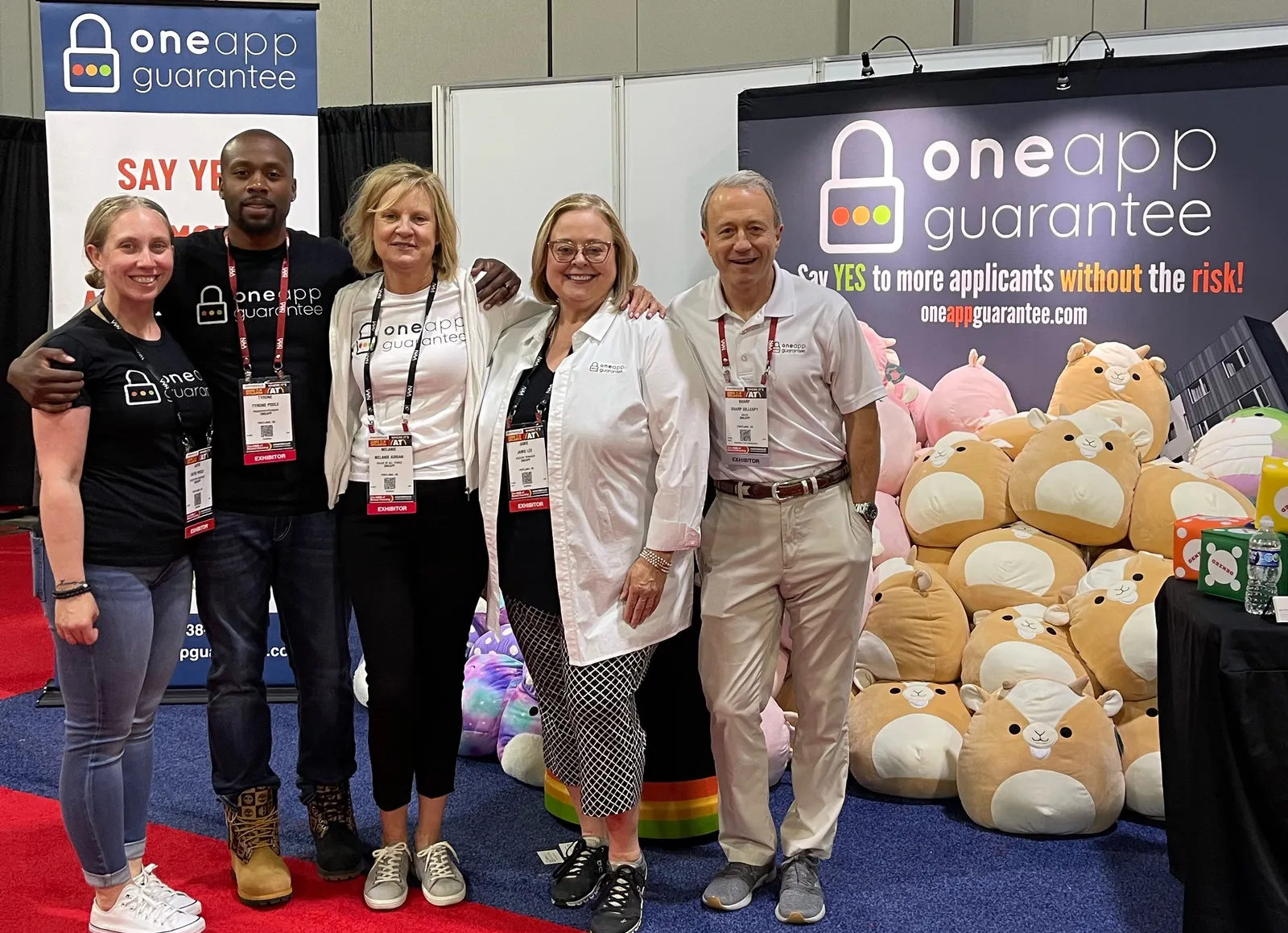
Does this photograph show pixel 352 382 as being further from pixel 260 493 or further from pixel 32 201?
pixel 32 201

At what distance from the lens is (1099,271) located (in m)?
3.80

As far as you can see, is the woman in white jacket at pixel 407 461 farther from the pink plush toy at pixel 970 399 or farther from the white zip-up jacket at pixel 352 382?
the pink plush toy at pixel 970 399

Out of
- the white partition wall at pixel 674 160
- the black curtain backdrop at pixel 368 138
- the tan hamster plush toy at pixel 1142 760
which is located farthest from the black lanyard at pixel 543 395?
the black curtain backdrop at pixel 368 138

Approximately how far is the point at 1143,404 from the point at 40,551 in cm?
378

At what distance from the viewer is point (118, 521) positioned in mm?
2205

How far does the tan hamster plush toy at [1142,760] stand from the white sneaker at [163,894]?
7.38 feet

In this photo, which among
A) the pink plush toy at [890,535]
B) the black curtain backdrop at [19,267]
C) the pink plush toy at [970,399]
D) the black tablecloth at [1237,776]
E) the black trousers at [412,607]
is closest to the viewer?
the black tablecloth at [1237,776]

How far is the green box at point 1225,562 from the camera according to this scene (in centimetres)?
225

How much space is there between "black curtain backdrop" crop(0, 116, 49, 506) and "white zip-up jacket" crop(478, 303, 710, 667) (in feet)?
21.6

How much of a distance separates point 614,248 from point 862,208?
1.88m

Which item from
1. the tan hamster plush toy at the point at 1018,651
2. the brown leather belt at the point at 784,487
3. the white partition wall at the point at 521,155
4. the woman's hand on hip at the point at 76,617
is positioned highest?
the white partition wall at the point at 521,155

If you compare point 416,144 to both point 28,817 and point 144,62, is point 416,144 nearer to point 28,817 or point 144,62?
point 144,62

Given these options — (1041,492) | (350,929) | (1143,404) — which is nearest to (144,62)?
(350,929)

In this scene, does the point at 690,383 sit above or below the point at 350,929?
above
